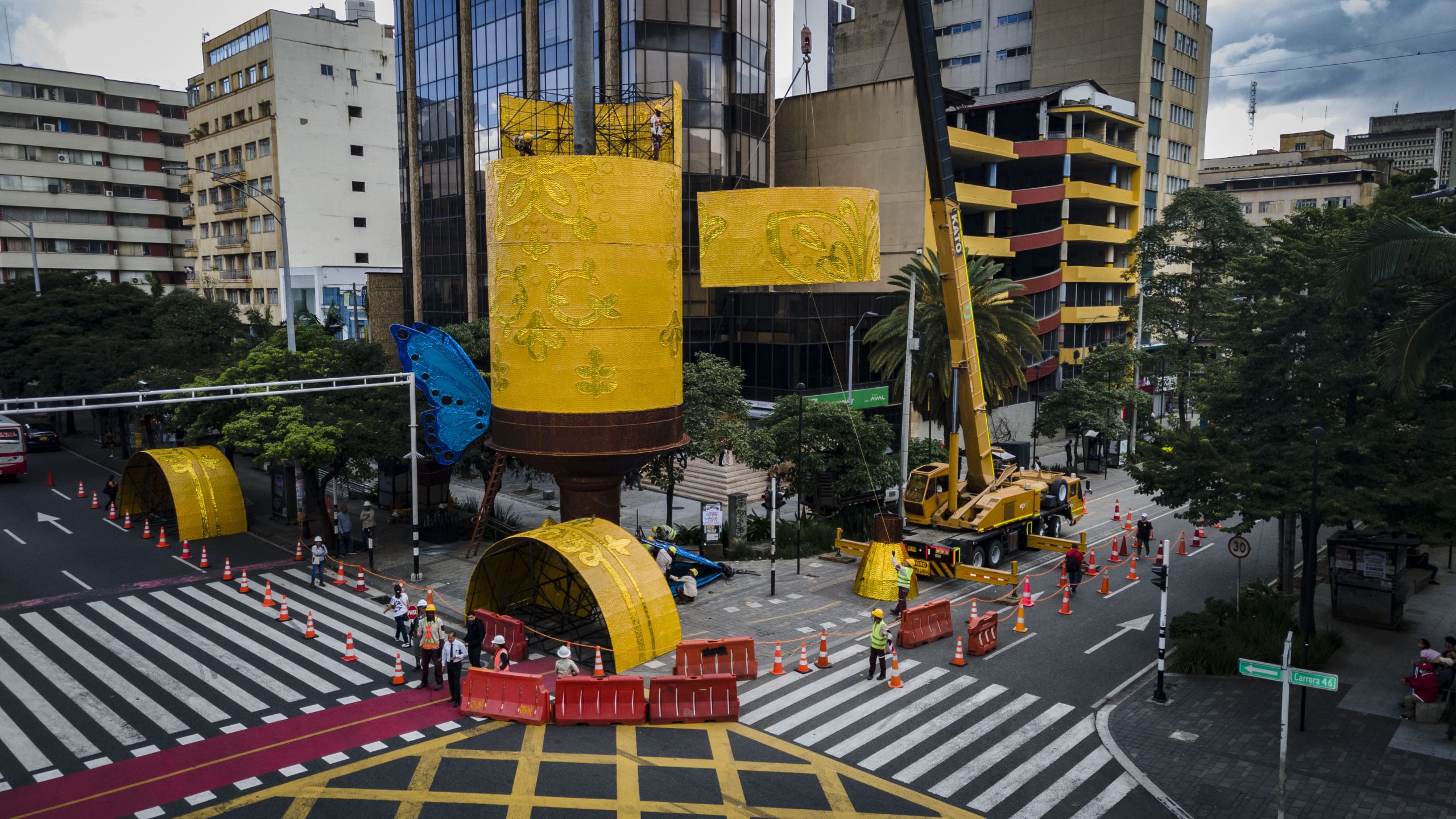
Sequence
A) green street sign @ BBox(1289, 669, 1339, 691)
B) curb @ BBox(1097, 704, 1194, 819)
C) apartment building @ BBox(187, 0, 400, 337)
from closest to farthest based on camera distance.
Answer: green street sign @ BBox(1289, 669, 1339, 691)
curb @ BBox(1097, 704, 1194, 819)
apartment building @ BBox(187, 0, 400, 337)

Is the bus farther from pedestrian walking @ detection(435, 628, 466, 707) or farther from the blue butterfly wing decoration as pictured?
pedestrian walking @ detection(435, 628, 466, 707)

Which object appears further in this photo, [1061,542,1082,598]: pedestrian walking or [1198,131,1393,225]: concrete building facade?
[1198,131,1393,225]: concrete building facade

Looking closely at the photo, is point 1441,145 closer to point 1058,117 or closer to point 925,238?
point 1058,117

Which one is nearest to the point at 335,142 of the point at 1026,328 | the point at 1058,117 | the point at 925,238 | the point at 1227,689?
the point at 925,238

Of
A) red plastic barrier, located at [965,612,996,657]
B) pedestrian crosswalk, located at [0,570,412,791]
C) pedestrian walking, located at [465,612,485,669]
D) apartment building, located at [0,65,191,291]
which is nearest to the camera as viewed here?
pedestrian crosswalk, located at [0,570,412,791]

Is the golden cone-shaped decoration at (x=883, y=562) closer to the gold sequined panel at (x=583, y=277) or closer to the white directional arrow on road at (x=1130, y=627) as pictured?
the white directional arrow on road at (x=1130, y=627)

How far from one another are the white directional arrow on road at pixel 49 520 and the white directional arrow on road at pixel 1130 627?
36.0m

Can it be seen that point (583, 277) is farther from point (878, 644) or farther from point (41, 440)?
point (41, 440)

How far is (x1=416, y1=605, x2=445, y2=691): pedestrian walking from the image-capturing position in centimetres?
2038

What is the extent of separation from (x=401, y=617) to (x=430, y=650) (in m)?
2.56

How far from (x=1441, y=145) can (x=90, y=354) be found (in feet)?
632

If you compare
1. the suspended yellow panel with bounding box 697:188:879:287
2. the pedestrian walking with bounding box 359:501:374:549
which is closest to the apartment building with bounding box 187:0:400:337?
the pedestrian walking with bounding box 359:501:374:549

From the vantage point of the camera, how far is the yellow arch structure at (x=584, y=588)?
69.0 feet

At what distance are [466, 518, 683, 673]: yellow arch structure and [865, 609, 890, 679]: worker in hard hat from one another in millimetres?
4589
